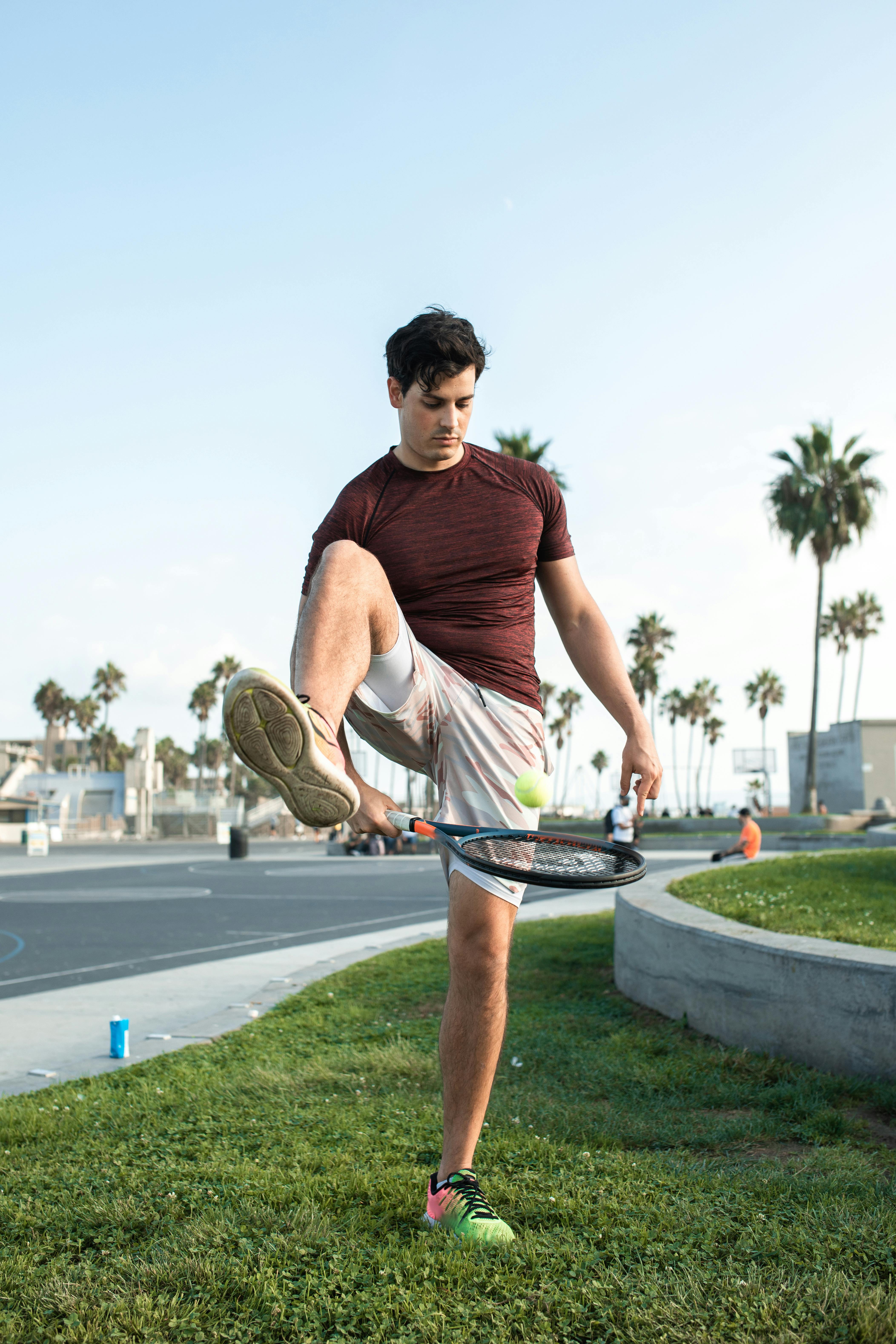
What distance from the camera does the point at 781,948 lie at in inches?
186

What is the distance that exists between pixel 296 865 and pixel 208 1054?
24.0 metres

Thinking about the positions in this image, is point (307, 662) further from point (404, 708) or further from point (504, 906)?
point (504, 906)

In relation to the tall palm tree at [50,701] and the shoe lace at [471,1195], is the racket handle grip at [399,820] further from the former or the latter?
the tall palm tree at [50,701]

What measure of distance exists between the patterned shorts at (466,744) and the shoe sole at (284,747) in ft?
1.65

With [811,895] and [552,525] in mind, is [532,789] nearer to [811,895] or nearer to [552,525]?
[552,525]

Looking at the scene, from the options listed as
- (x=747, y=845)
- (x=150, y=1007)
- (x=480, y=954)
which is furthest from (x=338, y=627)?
(x=747, y=845)

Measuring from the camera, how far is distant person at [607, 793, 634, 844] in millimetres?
21938

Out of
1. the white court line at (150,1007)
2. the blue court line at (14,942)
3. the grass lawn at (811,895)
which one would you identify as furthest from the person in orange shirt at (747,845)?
the blue court line at (14,942)

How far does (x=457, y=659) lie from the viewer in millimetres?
2893

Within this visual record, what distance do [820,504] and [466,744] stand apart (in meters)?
41.8

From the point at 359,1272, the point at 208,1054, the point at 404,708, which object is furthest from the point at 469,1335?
the point at 208,1054

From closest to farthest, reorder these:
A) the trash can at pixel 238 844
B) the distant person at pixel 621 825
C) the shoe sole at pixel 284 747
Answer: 1. the shoe sole at pixel 284 747
2. the distant person at pixel 621 825
3. the trash can at pixel 238 844

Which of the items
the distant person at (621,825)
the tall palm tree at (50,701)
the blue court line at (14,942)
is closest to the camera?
the blue court line at (14,942)

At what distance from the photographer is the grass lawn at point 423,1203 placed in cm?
217
